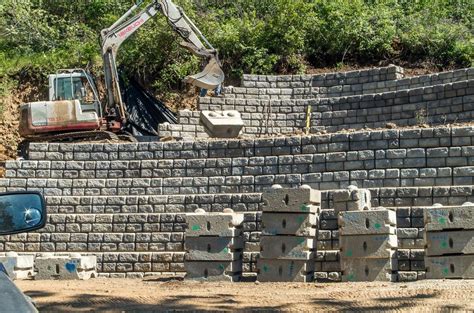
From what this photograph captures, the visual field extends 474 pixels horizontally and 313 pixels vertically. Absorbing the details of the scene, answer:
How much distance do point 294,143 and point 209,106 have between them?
5493 millimetres

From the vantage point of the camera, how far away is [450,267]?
10.6 meters

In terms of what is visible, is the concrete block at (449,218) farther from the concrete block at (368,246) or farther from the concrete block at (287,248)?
the concrete block at (287,248)

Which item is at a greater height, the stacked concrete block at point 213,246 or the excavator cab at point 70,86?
the excavator cab at point 70,86

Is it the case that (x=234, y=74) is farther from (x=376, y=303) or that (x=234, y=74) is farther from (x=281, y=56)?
(x=376, y=303)

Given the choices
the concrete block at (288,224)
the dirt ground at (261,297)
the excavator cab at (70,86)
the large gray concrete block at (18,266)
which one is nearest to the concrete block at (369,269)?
the dirt ground at (261,297)

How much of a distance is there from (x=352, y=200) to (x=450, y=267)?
169cm

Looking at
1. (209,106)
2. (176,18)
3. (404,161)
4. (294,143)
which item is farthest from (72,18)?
(404,161)

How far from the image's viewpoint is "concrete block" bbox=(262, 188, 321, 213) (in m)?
11.3

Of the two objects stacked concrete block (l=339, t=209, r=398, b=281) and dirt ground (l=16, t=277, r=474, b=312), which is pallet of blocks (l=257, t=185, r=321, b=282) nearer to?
dirt ground (l=16, t=277, r=474, b=312)

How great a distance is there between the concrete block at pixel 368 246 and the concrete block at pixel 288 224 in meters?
0.47

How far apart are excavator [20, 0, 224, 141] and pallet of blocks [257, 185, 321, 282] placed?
10108mm

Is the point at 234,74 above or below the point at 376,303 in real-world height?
above

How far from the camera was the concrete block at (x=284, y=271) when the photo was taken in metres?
11.3

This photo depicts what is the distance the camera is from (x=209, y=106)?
805 inches
